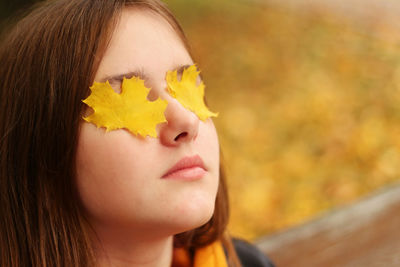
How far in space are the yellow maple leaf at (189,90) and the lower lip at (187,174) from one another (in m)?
0.17

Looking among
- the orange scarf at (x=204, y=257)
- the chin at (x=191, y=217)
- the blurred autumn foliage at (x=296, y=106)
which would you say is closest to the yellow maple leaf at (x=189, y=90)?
the chin at (x=191, y=217)

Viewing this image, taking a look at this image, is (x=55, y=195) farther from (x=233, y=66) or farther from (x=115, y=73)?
A: (x=233, y=66)

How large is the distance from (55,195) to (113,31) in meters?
0.46

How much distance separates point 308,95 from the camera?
4215mm

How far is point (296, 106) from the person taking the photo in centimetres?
409

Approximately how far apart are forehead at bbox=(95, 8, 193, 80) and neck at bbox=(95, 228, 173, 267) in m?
0.44

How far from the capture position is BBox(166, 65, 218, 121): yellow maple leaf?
132cm

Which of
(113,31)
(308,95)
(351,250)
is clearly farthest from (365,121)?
(113,31)

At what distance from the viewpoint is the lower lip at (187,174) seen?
1.26 meters

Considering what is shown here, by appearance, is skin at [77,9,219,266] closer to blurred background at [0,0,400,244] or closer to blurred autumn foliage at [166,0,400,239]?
blurred background at [0,0,400,244]

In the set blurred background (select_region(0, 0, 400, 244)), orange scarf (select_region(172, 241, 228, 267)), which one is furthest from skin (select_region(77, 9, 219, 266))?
blurred background (select_region(0, 0, 400, 244))

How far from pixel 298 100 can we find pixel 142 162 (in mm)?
3114

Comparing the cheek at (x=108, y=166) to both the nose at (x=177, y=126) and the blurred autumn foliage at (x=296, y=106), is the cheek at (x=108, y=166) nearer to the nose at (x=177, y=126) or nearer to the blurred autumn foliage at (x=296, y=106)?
the nose at (x=177, y=126)

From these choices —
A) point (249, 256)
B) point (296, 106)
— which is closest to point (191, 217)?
point (249, 256)
